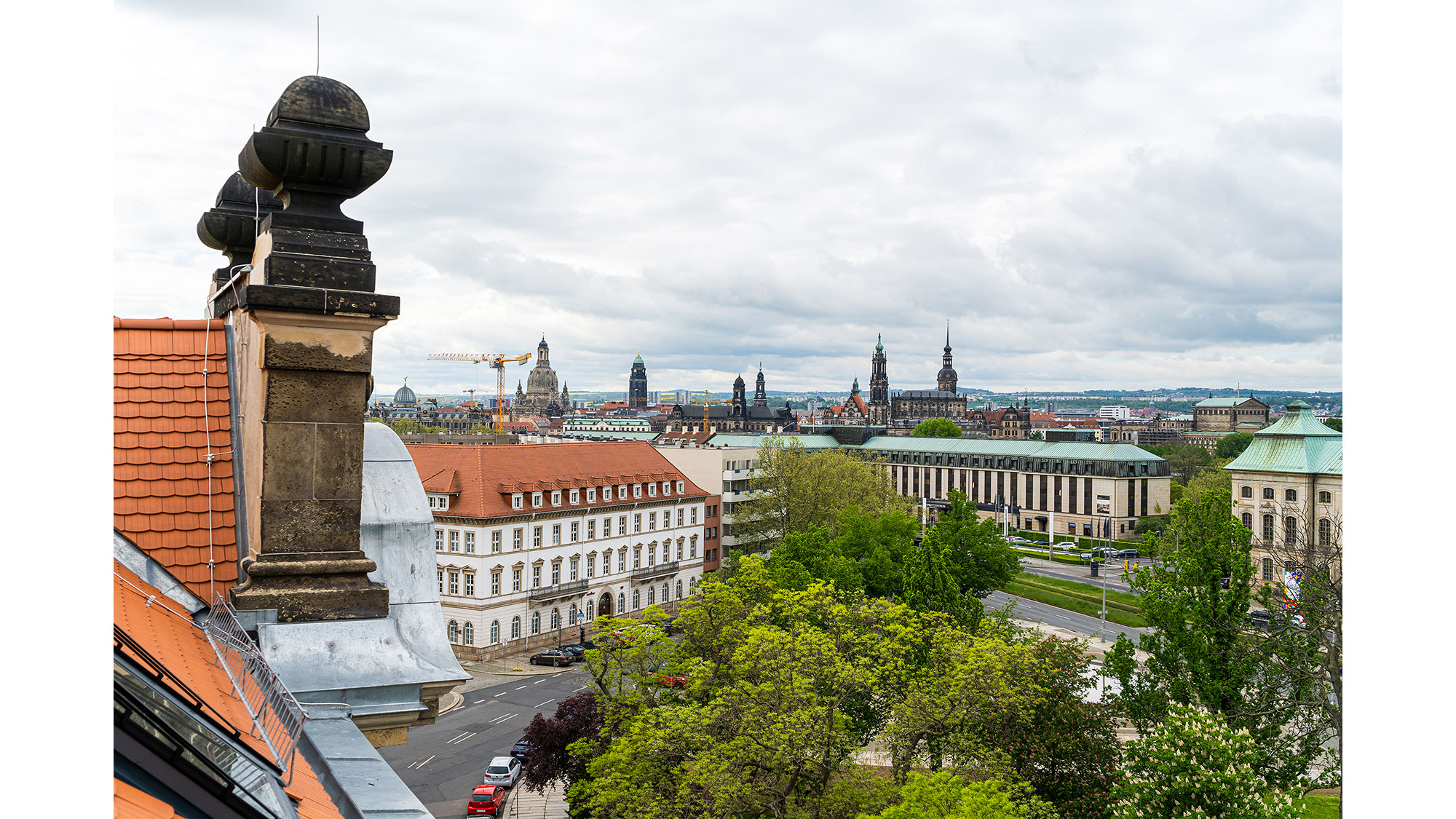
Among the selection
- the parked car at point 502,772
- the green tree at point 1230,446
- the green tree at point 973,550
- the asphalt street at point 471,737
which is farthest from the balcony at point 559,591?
the green tree at point 1230,446

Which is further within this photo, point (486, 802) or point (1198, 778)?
point (486, 802)

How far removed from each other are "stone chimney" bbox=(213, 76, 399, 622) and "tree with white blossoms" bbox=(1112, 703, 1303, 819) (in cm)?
1886

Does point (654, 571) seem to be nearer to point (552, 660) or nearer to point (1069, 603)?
point (552, 660)

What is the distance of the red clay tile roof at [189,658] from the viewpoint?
4.55 m

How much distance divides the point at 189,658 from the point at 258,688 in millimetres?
410

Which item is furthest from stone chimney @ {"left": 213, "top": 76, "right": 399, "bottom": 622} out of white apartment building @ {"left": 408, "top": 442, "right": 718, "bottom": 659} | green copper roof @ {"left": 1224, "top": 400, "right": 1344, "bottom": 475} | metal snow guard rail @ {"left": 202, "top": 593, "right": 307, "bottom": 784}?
green copper roof @ {"left": 1224, "top": 400, "right": 1344, "bottom": 475}

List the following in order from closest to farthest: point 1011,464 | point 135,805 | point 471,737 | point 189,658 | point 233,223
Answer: point 135,805 → point 189,658 → point 233,223 → point 471,737 → point 1011,464

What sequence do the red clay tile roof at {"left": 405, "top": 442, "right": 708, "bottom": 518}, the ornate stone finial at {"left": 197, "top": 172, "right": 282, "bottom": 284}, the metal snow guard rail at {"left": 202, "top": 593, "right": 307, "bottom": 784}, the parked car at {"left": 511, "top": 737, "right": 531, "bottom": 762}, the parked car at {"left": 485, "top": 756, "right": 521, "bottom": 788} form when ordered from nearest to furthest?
the metal snow guard rail at {"left": 202, "top": 593, "right": 307, "bottom": 784} < the ornate stone finial at {"left": 197, "top": 172, "right": 282, "bottom": 284} < the parked car at {"left": 485, "top": 756, "right": 521, "bottom": 788} < the parked car at {"left": 511, "top": 737, "right": 531, "bottom": 762} < the red clay tile roof at {"left": 405, "top": 442, "right": 708, "bottom": 518}

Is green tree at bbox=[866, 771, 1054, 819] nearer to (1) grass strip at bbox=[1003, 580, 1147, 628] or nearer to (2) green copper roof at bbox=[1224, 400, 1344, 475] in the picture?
(1) grass strip at bbox=[1003, 580, 1147, 628]

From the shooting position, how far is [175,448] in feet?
24.4

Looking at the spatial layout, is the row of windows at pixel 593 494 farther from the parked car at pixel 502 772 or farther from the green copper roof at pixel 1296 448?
the green copper roof at pixel 1296 448

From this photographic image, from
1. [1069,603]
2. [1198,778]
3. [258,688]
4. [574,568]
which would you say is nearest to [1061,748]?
[1198,778]

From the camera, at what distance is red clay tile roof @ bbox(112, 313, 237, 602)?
22.8 feet

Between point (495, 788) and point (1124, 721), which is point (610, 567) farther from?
point (1124, 721)
